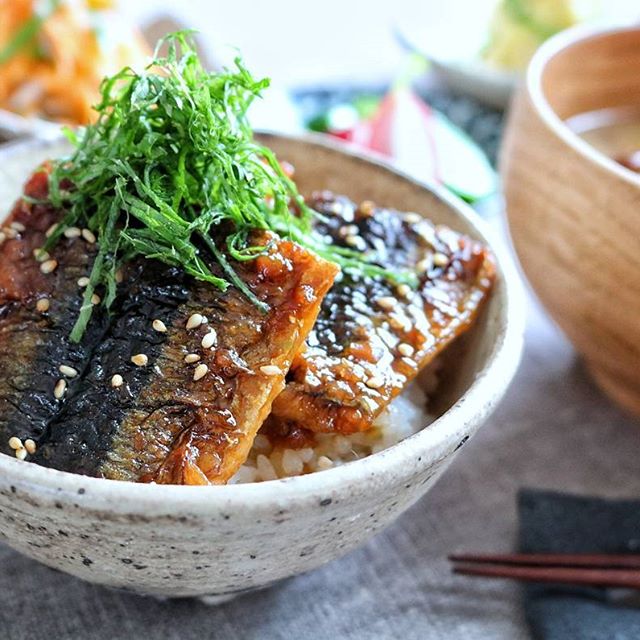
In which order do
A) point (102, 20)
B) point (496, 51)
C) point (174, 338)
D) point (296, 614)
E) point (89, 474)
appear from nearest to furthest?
point (89, 474) < point (174, 338) < point (296, 614) < point (102, 20) < point (496, 51)

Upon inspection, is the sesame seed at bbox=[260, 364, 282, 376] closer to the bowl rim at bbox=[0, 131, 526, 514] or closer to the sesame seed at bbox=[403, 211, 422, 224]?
the bowl rim at bbox=[0, 131, 526, 514]

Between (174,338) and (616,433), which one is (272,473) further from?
(616,433)

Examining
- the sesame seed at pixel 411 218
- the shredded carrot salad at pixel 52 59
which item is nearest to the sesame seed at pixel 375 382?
the sesame seed at pixel 411 218

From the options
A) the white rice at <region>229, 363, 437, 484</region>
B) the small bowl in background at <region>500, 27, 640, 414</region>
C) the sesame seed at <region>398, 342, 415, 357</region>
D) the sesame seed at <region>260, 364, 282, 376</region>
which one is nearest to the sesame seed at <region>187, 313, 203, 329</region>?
the sesame seed at <region>260, 364, 282, 376</region>

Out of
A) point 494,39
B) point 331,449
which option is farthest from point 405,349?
point 494,39

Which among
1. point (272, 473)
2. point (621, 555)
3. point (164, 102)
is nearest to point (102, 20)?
point (164, 102)

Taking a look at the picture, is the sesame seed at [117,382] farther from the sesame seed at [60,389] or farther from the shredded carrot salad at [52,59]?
the shredded carrot salad at [52,59]
